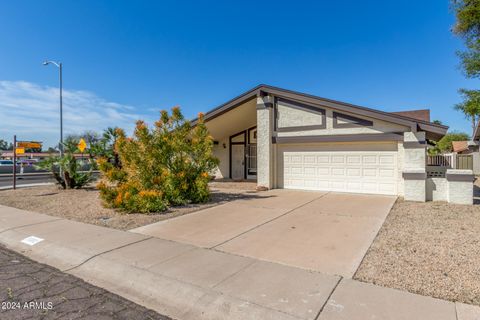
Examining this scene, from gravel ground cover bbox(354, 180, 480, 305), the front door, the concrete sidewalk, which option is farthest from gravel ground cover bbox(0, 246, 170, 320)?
the front door

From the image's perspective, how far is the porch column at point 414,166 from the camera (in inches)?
371

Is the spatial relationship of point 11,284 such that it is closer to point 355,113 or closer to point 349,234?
point 349,234

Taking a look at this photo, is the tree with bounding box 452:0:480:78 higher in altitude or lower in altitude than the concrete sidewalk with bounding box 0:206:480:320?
higher

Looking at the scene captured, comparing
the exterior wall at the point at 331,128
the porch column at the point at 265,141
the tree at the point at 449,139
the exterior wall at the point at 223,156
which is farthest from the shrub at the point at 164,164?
the tree at the point at 449,139

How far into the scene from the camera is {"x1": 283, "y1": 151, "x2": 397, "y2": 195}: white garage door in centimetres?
1089

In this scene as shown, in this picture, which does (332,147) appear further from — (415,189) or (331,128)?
(415,189)

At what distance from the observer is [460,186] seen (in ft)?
29.2

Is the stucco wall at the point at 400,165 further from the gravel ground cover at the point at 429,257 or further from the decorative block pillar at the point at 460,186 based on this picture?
the gravel ground cover at the point at 429,257

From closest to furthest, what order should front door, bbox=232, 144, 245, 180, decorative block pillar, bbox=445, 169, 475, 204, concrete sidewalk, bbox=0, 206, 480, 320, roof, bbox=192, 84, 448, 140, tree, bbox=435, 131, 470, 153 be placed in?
concrete sidewalk, bbox=0, 206, 480, 320 → decorative block pillar, bbox=445, 169, 475, 204 → roof, bbox=192, 84, 448, 140 → front door, bbox=232, 144, 245, 180 → tree, bbox=435, 131, 470, 153

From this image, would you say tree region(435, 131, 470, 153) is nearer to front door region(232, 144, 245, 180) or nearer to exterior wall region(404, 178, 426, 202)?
front door region(232, 144, 245, 180)

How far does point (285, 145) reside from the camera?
13.2 m

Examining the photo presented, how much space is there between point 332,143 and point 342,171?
126 cm

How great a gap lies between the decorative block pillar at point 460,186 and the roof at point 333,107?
1.64 metres

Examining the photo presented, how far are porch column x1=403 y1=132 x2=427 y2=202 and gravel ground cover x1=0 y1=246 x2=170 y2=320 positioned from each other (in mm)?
9340
